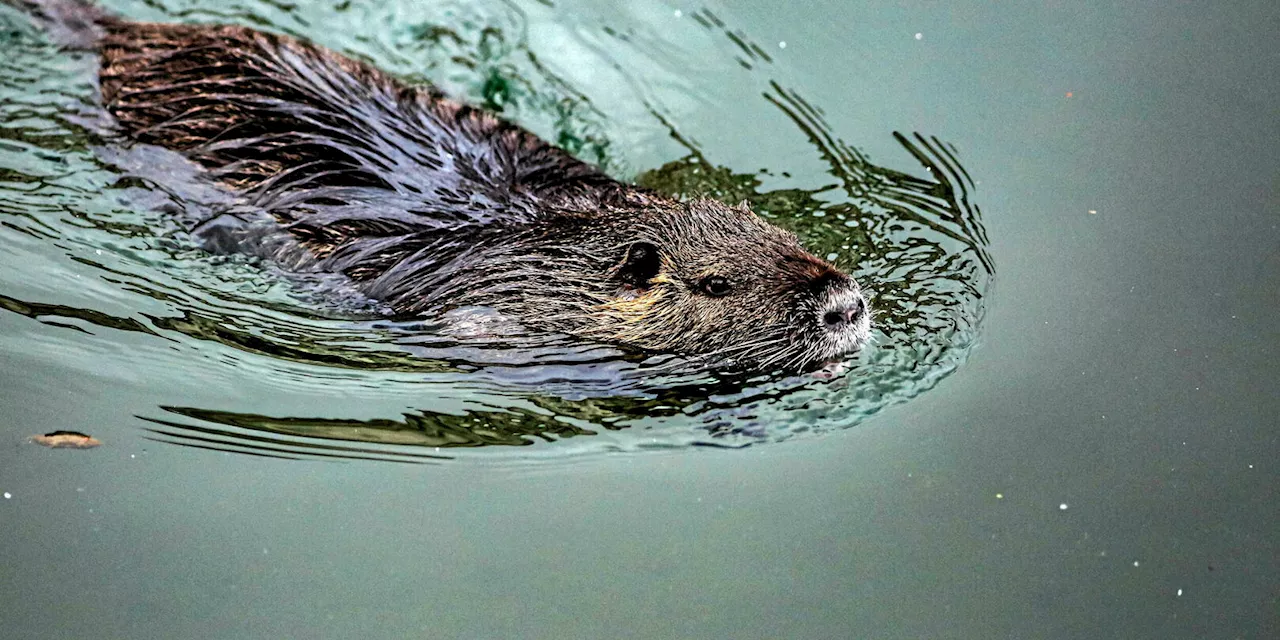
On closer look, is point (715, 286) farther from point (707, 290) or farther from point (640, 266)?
point (640, 266)

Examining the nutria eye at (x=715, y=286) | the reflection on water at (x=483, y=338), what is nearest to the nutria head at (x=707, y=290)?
the nutria eye at (x=715, y=286)

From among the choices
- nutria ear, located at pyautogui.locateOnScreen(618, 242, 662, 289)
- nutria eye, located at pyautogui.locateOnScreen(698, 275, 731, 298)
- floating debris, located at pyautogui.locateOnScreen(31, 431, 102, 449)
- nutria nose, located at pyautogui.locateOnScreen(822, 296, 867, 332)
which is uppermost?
nutria ear, located at pyautogui.locateOnScreen(618, 242, 662, 289)

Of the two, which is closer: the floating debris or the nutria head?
the floating debris

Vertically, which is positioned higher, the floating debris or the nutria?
the nutria

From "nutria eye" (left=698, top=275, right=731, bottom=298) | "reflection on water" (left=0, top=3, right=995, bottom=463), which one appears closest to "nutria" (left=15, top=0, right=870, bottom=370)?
"nutria eye" (left=698, top=275, right=731, bottom=298)

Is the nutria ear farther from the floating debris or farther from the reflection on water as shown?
the floating debris

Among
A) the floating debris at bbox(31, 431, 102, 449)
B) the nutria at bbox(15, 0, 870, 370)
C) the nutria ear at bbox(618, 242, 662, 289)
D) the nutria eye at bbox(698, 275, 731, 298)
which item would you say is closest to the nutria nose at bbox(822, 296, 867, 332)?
the nutria at bbox(15, 0, 870, 370)
